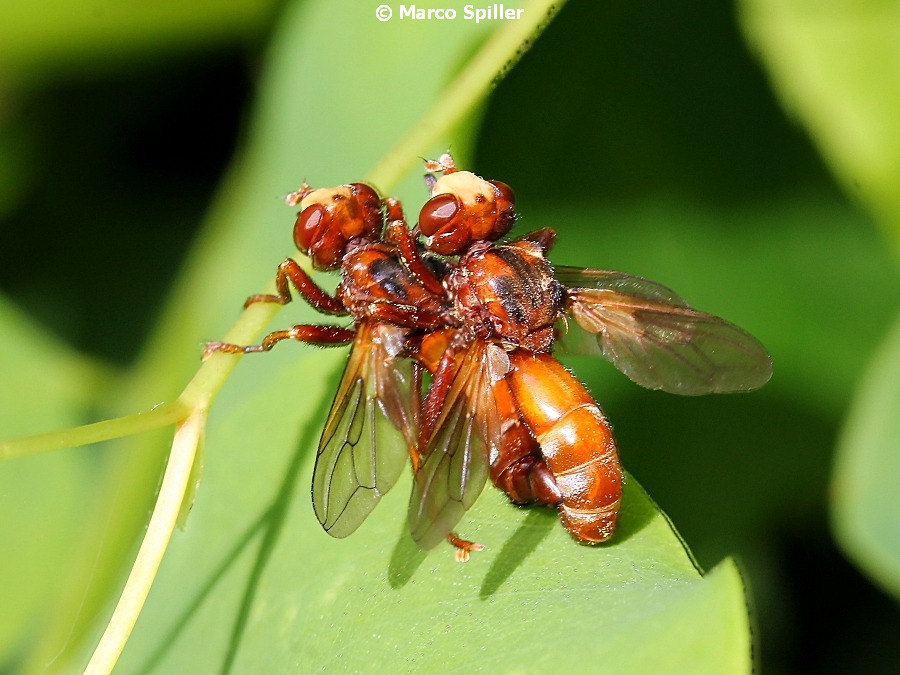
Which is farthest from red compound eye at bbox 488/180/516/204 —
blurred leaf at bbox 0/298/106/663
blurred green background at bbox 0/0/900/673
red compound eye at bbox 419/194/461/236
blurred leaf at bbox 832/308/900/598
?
blurred leaf at bbox 0/298/106/663

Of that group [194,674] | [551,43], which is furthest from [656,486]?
[194,674]

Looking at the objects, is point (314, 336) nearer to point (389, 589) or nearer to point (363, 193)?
point (363, 193)

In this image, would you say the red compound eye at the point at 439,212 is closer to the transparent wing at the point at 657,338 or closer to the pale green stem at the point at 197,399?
the pale green stem at the point at 197,399

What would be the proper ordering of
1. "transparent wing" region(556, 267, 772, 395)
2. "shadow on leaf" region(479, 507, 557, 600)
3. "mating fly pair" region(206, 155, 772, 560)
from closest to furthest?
"shadow on leaf" region(479, 507, 557, 600)
"mating fly pair" region(206, 155, 772, 560)
"transparent wing" region(556, 267, 772, 395)

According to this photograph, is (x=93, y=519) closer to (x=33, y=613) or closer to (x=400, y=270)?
(x=33, y=613)

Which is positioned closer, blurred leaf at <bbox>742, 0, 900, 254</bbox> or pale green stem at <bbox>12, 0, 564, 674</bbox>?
pale green stem at <bbox>12, 0, 564, 674</bbox>

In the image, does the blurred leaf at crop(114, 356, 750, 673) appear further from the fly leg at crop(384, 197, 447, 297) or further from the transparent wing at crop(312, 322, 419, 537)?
the fly leg at crop(384, 197, 447, 297)
